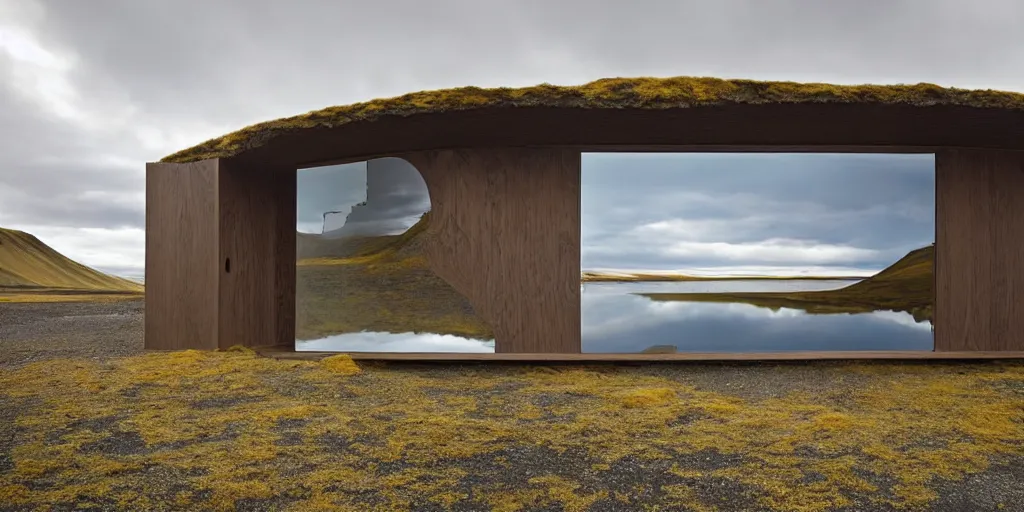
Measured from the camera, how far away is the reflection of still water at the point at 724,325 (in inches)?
233

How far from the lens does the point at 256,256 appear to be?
21.9 ft

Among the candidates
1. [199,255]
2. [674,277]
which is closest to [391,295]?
[199,255]

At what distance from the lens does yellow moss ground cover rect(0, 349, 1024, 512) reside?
2.58 m

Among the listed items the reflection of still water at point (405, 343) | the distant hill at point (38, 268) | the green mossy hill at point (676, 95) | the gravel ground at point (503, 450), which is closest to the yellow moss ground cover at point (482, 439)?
the gravel ground at point (503, 450)

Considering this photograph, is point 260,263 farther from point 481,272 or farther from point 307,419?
point 307,419

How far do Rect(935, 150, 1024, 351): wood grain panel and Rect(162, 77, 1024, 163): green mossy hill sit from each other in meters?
1.18

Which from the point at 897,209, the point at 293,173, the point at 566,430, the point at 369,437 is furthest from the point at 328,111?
the point at 897,209

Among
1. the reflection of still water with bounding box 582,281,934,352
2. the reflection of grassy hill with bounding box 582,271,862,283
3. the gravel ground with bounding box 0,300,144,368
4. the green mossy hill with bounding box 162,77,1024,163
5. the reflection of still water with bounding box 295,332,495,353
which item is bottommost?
the gravel ground with bounding box 0,300,144,368

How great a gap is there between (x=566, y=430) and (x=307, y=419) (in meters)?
1.51

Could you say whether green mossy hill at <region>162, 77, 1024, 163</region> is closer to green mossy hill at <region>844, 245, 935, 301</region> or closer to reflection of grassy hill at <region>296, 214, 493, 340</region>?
reflection of grassy hill at <region>296, 214, 493, 340</region>

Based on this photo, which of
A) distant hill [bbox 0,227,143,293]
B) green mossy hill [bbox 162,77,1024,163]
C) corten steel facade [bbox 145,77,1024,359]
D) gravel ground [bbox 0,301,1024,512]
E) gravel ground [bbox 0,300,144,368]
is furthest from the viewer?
distant hill [bbox 0,227,143,293]

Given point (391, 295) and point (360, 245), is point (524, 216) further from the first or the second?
point (360, 245)

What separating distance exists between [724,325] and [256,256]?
4689 mm

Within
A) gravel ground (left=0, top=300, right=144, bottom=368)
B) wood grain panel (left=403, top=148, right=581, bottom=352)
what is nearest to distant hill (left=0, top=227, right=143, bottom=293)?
gravel ground (left=0, top=300, right=144, bottom=368)
